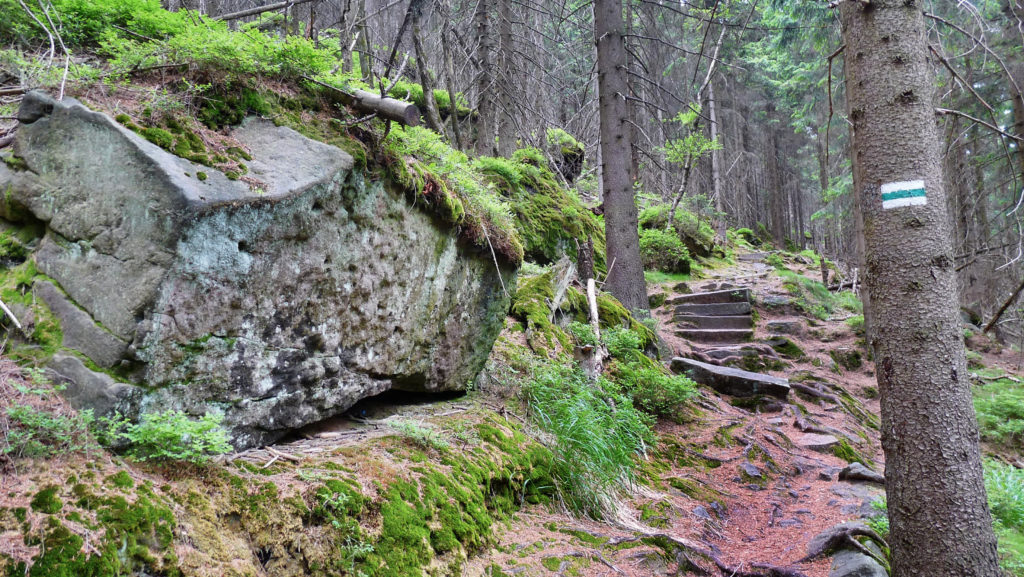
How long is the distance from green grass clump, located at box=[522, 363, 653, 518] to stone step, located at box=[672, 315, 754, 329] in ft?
25.2

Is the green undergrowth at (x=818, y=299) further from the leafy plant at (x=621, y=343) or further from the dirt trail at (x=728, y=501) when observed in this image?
the leafy plant at (x=621, y=343)

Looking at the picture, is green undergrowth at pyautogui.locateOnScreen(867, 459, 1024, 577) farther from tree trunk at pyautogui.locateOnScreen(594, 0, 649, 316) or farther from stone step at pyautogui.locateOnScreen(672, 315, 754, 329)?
stone step at pyautogui.locateOnScreen(672, 315, 754, 329)

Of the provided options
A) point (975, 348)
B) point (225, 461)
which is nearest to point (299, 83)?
point (225, 461)

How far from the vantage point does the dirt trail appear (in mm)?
3551

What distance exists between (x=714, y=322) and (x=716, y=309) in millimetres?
647

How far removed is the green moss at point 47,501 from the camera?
1773mm

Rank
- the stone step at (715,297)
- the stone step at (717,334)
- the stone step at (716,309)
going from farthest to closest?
the stone step at (715,297) → the stone step at (716,309) → the stone step at (717,334)

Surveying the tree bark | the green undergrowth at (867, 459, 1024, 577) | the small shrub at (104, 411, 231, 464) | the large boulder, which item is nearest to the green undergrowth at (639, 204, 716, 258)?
the tree bark

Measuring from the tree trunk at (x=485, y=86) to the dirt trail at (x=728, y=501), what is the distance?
585 centimetres

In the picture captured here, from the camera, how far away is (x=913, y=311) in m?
2.96

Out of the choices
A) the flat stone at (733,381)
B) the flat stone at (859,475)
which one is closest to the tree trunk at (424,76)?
the flat stone at (733,381)

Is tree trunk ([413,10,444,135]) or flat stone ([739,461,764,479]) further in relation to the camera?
tree trunk ([413,10,444,135])

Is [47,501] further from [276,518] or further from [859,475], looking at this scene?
[859,475]

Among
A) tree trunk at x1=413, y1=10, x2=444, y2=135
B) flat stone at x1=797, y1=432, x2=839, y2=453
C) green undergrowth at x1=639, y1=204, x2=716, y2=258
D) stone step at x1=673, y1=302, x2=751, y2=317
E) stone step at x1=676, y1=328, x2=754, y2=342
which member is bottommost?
flat stone at x1=797, y1=432, x2=839, y2=453
